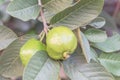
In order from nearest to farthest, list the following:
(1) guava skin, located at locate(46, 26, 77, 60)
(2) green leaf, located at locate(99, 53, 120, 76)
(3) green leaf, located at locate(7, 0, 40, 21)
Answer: (1) guava skin, located at locate(46, 26, 77, 60) → (3) green leaf, located at locate(7, 0, 40, 21) → (2) green leaf, located at locate(99, 53, 120, 76)

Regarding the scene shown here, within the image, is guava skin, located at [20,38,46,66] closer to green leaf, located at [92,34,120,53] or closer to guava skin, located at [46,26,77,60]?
guava skin, located at [46,26,77,60]

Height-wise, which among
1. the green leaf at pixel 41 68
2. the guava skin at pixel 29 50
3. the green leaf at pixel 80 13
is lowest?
the green leaf at pixel 41 68

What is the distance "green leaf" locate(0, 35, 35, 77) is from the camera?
93cm

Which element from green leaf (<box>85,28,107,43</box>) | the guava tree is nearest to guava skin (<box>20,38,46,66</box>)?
the guava tree

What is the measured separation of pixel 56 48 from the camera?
779mm

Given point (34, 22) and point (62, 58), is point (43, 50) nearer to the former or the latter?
point (62, 58)

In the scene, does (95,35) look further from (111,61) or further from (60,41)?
(60,41)

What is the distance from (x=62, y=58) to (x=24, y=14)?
0.18 meters

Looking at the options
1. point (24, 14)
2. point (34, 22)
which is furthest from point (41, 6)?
point (34, 22)

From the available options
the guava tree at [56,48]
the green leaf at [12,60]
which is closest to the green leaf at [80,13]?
the guava tree at [56,48]

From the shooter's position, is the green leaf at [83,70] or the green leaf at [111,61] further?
the green leaf at [111,61]

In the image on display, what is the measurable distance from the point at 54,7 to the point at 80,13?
96 millimetres

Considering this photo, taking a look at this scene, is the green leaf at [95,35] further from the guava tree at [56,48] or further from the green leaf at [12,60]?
the green leaf at [12,60]

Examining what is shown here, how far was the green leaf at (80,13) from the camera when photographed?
87 centimetres
